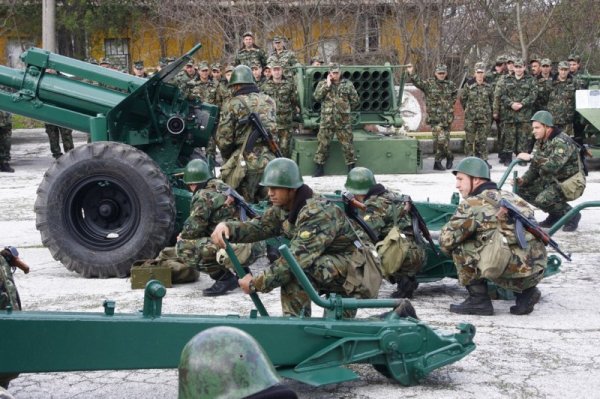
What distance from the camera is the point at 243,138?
10.2 meters

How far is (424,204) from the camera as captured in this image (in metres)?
9.52

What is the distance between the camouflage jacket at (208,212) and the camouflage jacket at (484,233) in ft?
5.74

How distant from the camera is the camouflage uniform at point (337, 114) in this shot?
1570cm

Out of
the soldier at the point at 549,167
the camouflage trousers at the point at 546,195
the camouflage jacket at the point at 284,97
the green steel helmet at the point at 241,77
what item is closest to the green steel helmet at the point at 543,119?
the soldier at the point at 549,167

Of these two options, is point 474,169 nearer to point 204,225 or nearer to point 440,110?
point 204,225

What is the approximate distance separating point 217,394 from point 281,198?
12.9ft

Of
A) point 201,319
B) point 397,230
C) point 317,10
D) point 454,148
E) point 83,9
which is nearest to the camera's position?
point 201,319

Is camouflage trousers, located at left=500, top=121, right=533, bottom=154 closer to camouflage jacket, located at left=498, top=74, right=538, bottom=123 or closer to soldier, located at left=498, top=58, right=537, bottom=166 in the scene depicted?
soldier, located at left=498, top=58, right=537, bottom=166

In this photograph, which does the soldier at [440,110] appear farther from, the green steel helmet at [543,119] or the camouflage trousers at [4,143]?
the camouflage trousers at [4,143]

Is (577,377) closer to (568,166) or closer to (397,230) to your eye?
(397,230)

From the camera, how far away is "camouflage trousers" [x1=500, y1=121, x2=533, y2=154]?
17.8 metres

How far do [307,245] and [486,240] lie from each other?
181 centimetres

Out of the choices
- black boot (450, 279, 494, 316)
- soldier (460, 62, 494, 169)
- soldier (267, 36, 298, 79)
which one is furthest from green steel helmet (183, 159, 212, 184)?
soldier (460, 62, 494, 169)

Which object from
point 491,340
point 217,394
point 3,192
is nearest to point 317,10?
point 3,192
